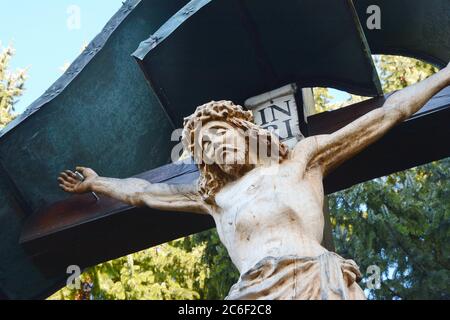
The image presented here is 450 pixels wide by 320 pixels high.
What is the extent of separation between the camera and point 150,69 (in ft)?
16.5

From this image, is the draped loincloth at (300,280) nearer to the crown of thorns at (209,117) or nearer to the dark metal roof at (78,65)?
the crown of thorns at (209,117)

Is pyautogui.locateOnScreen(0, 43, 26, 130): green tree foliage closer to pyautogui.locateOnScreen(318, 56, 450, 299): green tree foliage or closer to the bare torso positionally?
pyautogui.locateOnScreen(318, 56, 450, 299): green tree foliage

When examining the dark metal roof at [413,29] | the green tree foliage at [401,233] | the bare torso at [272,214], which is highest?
the dark metal roof at [413,29]

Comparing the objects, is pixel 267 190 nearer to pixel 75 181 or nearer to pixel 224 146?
pixel 224 146

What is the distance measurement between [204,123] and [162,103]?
2.68 feet

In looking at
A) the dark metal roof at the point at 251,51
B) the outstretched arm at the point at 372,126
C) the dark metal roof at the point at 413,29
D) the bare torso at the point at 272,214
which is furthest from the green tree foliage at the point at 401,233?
the bare torso at the point at 272,214

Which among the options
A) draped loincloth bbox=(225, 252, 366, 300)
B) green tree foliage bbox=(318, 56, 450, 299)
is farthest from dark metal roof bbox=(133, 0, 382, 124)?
green tree foliage bbox=(318, 56, 450, 299)

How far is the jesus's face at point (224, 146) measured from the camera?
4262 mm

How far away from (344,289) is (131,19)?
9.81 ft

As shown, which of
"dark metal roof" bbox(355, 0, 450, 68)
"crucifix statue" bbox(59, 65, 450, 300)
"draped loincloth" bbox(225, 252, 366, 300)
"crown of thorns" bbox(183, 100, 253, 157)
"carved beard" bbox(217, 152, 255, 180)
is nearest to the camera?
"draped loincloth" bbox(225, 252, 366, 300)

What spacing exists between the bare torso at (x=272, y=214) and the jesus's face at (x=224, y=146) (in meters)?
0.08

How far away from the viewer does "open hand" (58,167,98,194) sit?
5.02 metres

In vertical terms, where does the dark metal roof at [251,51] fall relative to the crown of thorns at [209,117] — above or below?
above
